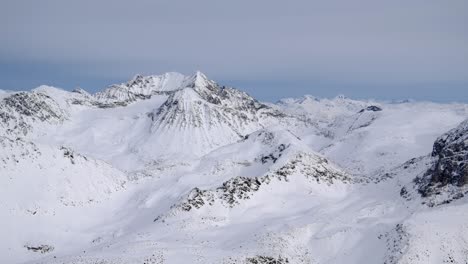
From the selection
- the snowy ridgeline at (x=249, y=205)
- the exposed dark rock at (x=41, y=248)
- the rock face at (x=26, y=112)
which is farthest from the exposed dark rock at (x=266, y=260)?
the rock face at (x=26, y=112)

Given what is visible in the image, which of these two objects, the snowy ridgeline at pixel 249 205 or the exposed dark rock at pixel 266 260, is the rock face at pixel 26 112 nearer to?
the snowy ridgeline at pixel 249 205

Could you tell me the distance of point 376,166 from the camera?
103 m

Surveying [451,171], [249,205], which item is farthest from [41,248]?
[451,171]

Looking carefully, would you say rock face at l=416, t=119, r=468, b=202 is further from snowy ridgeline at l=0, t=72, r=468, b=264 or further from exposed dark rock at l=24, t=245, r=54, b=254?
exposed dark rock at l=24, t=245, r=54, b=254

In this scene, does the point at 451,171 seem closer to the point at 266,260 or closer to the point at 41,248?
the point at 266,260

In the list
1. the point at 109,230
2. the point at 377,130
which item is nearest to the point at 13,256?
the point at 109,230

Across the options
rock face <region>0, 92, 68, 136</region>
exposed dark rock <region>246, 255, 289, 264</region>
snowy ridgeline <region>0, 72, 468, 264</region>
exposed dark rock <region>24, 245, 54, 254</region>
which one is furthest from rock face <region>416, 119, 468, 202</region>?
rock face <region>0, 92, 68, 136</region>

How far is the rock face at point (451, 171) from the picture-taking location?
5109cm

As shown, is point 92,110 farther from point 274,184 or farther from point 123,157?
point 274,184

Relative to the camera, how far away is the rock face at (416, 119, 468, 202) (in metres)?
51.1

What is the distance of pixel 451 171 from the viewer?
5338 cm

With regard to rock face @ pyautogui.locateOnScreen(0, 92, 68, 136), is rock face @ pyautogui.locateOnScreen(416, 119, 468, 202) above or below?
below

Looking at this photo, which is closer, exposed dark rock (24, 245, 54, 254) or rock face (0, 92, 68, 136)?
exposed dark rock (24, 245, 54, 254)

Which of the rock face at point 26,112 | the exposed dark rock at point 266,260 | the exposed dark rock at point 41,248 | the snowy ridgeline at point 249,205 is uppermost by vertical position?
the rock face at point 26,112
